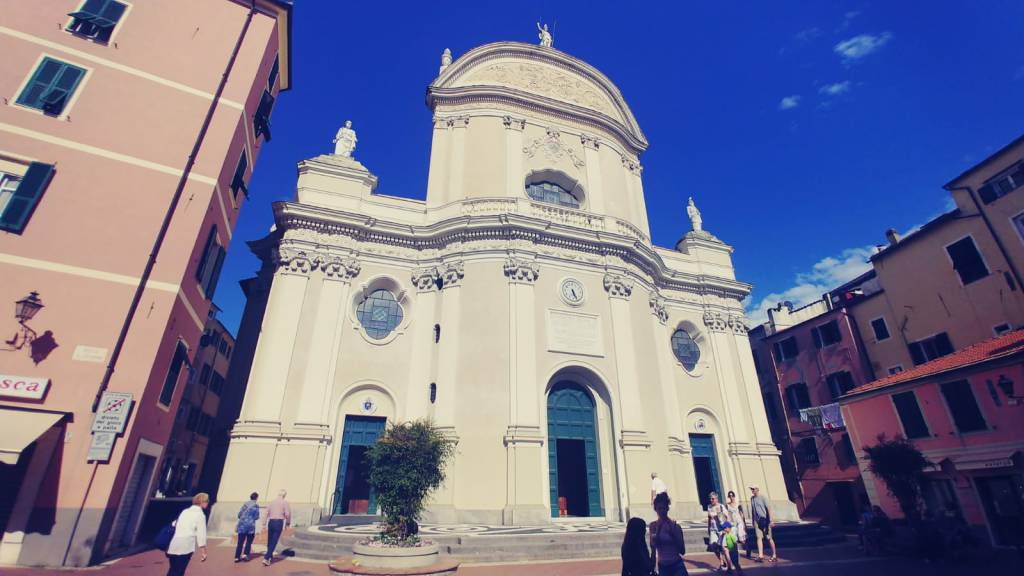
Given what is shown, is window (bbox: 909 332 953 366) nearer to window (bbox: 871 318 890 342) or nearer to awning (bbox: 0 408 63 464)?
window (bbox: 871 318 890 342)

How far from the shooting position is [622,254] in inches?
826

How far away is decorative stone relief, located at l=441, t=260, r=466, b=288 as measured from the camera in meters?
19.1

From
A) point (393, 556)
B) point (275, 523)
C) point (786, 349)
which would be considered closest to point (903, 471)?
point (393, 556)

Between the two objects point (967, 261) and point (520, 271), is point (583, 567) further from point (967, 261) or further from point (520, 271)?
point (967, 261)

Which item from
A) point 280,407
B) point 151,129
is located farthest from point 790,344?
point 151,129

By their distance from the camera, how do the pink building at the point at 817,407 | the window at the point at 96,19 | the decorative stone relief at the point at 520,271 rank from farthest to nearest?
the pink building at the point at 817,407
the decorative stone relief at the point at 520,271
the window at the point at 96,19

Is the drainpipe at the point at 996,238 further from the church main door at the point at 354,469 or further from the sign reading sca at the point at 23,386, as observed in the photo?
the sign reading sca at the point at 23,386

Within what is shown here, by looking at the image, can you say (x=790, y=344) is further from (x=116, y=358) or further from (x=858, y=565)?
(x=116, y=358)

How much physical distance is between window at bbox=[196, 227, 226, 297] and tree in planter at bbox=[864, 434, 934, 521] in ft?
70.5

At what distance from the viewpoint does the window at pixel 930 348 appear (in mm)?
19844

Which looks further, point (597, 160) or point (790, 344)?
point (790, 344)

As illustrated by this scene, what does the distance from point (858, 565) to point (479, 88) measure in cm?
2291

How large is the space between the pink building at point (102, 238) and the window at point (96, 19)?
0.11ft

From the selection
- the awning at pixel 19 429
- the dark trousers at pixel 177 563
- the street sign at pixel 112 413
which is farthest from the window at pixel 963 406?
the awning at pixel 19 429
